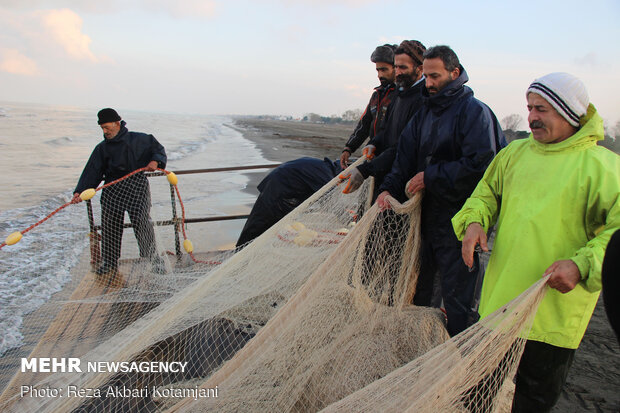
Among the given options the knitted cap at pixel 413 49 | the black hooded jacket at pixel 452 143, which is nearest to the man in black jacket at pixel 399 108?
the knitted cap at pixel 413 49

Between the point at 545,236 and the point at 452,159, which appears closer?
the point at 545,236

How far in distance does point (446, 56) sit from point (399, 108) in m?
0.73

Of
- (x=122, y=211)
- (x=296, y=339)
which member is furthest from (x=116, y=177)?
(x=296, y=339)

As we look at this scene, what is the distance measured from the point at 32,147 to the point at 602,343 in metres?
21.7

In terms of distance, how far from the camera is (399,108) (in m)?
2.96

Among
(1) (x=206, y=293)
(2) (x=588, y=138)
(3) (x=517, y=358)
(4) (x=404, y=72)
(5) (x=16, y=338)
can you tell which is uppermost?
(4) (x=404, y=72)

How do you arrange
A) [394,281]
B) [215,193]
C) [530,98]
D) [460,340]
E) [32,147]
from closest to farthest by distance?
1. [460,340]
2. [530,98]
3. [394,281]
4. [215,193]
5. [32,147]

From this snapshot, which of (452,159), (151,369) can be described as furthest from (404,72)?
(151,369)

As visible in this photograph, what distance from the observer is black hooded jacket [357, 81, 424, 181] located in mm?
2855

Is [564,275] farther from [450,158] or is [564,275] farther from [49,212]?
[49,212]

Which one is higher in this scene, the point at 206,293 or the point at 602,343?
the point at 206,293

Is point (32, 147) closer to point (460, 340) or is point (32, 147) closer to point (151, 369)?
point (151, 369)

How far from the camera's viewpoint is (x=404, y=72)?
281 cm

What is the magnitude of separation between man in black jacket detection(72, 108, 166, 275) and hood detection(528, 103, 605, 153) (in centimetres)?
363
